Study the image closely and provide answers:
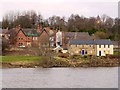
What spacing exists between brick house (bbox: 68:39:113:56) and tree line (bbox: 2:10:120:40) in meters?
13.1

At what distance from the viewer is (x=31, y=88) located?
989 inches

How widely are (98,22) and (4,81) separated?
60.1 meters

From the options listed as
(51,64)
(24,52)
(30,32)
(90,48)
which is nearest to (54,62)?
(51,64)

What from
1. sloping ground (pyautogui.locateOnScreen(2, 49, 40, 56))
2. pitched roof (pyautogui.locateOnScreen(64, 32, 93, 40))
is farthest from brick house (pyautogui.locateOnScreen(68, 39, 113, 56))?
pitched roof (pyautogui.locateOnScreen(64, 32, 93, 40))

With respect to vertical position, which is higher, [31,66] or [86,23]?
[86,23]

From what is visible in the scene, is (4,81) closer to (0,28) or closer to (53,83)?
(53,83)

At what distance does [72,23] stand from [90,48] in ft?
96.5

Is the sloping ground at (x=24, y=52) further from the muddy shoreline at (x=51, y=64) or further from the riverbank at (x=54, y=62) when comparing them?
the muddy shoreline at (x=51, y=64)

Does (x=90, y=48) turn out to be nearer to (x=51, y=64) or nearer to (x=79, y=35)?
(x=51, y=64)

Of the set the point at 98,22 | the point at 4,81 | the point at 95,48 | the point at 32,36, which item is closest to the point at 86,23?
the point at 98,22

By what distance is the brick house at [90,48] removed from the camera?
179ft

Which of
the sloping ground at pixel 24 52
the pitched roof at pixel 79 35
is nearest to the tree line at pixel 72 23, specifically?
the pitched roof at pixel 79 35

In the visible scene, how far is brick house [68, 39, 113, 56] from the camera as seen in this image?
179ft

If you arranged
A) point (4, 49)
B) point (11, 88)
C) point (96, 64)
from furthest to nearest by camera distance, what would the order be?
1. point (4, 49)
2. point (96, 64)
3. point (11, 88)
